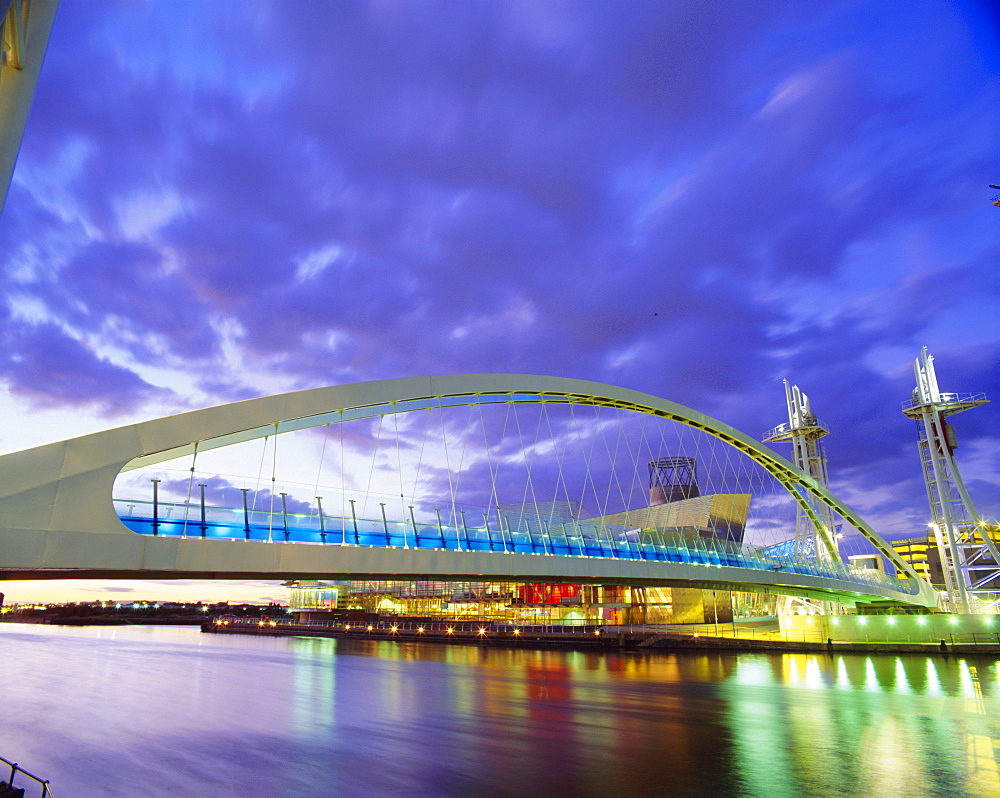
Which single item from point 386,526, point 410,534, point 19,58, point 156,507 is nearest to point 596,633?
point 410,534

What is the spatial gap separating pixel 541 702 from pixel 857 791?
13.2 m

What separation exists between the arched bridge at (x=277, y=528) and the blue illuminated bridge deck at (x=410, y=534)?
34 mm

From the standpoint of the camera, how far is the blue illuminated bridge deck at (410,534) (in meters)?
14.6

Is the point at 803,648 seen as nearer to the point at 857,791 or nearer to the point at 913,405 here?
the point at 913,405

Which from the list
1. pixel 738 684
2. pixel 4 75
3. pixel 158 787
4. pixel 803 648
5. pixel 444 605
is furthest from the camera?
pixel 444 605

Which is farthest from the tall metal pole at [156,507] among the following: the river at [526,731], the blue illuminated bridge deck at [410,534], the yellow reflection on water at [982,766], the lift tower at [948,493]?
the lift tower at [948,493]

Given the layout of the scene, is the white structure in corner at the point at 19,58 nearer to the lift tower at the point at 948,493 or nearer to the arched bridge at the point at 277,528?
the arched bridge at the point at 277,528

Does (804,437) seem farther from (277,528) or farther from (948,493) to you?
(277,528)

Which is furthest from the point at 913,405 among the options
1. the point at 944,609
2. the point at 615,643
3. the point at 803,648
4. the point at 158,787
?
the point at 158,787

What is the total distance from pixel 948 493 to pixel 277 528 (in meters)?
49.5

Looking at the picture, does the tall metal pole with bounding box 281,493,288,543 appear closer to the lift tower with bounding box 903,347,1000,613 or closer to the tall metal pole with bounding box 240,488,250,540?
the tall metal pole with bounding box 240,488,250,540

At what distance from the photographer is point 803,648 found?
42.4 meters

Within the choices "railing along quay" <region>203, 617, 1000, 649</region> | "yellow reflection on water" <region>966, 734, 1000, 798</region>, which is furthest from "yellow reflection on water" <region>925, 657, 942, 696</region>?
"yellow reflection on water" <region>966, 734, 1000, 798</region>

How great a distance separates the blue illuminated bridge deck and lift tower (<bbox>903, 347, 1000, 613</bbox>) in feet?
79.4
